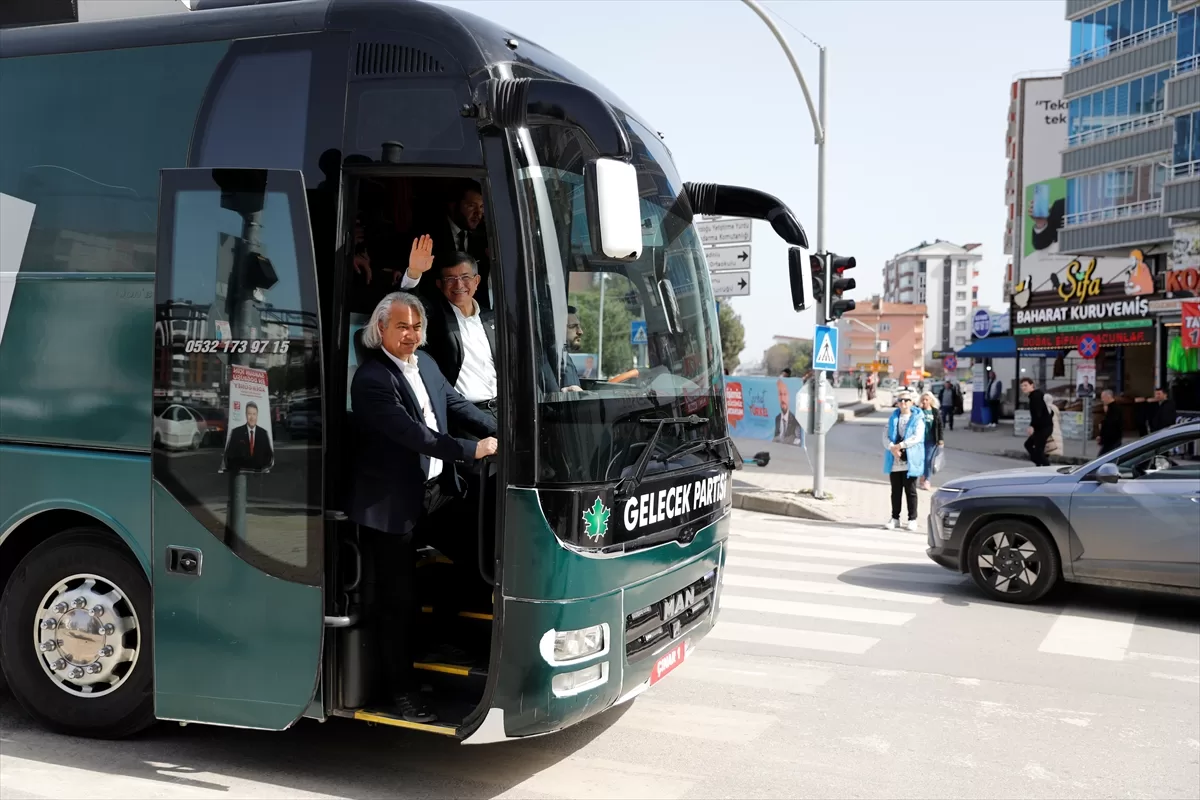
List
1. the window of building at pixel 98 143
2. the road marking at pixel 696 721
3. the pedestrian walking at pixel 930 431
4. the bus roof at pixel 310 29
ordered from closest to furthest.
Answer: the bus roof at pixel 310 29
the window of building at pixel 98 143
the road marking at pixel 696 721
the pedestrian walking at pixel 930 431

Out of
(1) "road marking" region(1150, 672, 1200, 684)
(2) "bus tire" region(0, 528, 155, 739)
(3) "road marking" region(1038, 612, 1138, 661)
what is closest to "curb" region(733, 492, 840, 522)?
(3) "road marking" region(1038, 612, 1138, 661)

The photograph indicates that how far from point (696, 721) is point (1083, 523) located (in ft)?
15.2

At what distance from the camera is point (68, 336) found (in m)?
5.27

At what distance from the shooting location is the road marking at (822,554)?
1174 centimetres

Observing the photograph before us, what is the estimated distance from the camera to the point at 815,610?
8.98 m

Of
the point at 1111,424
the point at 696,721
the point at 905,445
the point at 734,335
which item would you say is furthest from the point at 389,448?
the point at 734,335

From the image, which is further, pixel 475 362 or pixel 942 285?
pixel 942 285

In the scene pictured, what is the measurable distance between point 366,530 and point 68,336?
1820mm

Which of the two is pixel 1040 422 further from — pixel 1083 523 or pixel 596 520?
pixel 596 520

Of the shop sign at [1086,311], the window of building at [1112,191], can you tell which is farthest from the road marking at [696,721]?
the window of building at [1112,191]

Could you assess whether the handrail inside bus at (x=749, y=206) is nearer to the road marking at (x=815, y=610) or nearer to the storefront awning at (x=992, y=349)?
the road marking at (x=815, y=610)

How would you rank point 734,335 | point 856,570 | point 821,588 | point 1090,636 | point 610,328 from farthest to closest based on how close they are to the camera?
point 734,335 < point 856,570 < point 821,588 < point 1090,636 < point 610,328

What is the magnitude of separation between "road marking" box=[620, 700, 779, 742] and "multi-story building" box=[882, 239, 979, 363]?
16864 centimetres

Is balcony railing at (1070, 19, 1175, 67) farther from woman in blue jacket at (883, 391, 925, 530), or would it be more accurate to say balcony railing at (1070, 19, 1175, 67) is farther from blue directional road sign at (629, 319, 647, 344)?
blue directional road sign at (629, 319, 647, 344)
